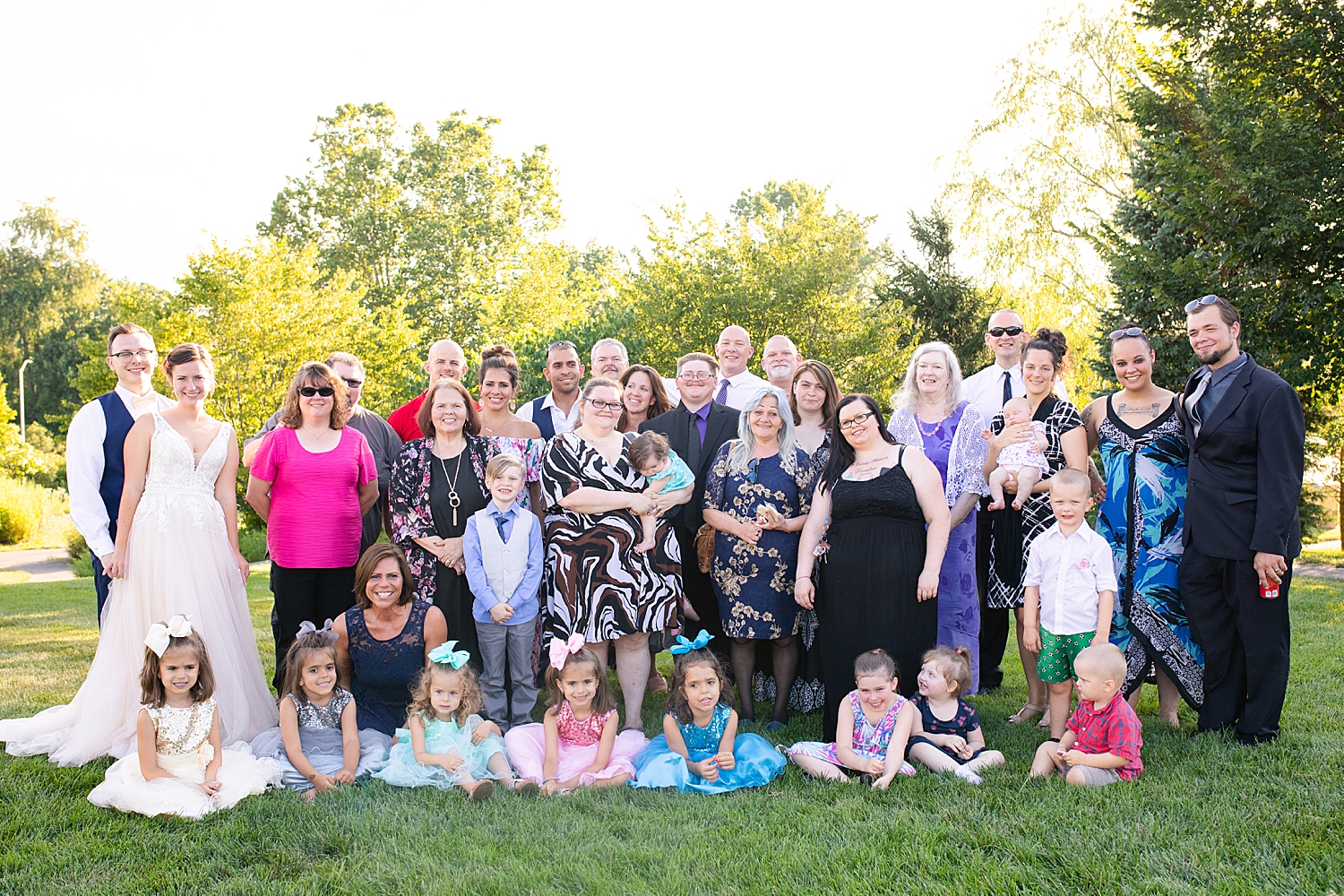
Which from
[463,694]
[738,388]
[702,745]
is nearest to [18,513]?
[738,388]

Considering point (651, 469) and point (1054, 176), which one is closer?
point (651, 469)

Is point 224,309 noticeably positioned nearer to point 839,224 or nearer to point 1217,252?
point 839,224

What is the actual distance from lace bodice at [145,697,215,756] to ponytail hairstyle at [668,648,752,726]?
219 cm

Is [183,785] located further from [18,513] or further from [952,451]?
[18,513]

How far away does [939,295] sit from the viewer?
63.2ft

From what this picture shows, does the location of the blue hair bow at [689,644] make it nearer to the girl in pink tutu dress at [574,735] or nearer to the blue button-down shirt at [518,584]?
the girl in pink tutu dress at [574,735]

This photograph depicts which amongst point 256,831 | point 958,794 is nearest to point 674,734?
point 958,794

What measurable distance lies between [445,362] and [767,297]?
11.7 meters

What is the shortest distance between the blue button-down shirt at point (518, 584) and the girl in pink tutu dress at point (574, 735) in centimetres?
38

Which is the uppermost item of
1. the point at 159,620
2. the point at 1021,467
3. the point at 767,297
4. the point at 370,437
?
the point at 767,297

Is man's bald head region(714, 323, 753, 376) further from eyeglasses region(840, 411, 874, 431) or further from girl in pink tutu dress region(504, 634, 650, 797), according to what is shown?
girl in pink tutu dress region(504, 634, 650, 797)

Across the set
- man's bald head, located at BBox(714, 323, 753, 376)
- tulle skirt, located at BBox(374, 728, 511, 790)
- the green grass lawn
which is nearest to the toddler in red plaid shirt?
the green grass lawn

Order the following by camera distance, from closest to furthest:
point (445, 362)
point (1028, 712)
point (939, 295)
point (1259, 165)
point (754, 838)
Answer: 1. point (754, 838)
2. point (1028, 712)
3. point (445, 362)
4. point (1259, 165)
5. point (939, 295)

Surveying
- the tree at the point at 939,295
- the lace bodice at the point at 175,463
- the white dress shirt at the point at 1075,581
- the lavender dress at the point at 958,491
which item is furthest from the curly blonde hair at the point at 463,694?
the tree at the point at 939,295
